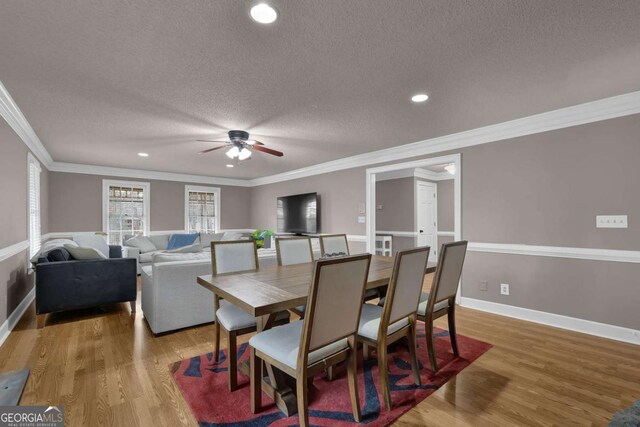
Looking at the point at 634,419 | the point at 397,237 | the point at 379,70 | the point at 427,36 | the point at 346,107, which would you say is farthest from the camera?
the point at 397,237

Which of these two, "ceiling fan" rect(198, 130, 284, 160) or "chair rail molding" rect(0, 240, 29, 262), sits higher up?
"ceiling fan" rect(198, 130, 284, 160)

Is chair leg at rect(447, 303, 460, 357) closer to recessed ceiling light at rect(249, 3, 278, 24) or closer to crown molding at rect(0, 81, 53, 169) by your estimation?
recessed ceiling light at rect(249, 3, 278, 24)

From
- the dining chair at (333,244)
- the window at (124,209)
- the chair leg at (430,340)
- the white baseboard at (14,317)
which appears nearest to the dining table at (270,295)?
the chair leg at (430,340)

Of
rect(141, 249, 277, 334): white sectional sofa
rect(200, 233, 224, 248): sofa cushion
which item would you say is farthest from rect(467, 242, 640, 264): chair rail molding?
rect(200, 233, 224, 248): sofa cushion

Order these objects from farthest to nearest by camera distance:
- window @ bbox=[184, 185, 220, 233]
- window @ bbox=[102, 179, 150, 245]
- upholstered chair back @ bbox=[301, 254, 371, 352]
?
1. window @ bbox=[184, 185, 220, 233]
2. window @ bbox=[102, 179, 150, 245]
3. upholstered chair back @ bbox=[301, 254, 371, 352]

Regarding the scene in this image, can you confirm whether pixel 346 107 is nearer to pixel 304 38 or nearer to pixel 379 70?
pixel 379 70

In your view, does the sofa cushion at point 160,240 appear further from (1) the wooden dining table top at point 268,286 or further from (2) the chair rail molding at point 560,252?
(2) the chair rail molding at point 560,252

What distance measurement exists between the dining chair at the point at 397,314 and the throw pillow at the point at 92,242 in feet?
18.6

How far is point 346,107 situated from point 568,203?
2.60 metres

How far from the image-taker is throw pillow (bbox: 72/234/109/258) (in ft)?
18.5

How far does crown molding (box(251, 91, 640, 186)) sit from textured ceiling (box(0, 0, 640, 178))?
0.21 meters

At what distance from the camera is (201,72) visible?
7.55 ft

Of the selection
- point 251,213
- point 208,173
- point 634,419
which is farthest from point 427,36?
point 251,213

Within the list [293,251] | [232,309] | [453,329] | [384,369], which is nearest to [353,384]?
[384,369]
